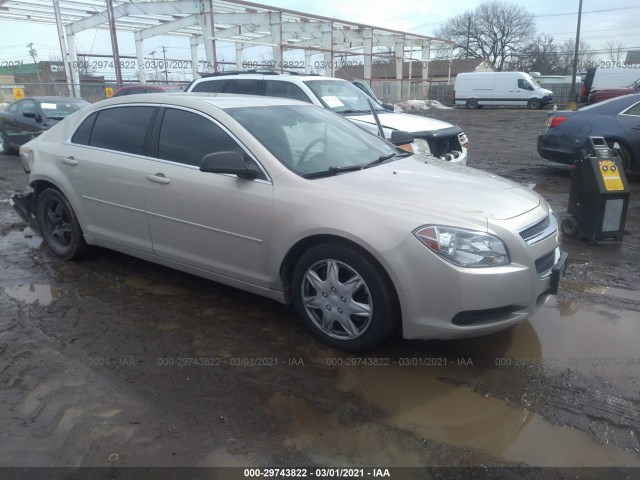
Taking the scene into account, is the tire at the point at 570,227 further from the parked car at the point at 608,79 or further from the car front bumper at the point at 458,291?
the parked car at the point at 608,79

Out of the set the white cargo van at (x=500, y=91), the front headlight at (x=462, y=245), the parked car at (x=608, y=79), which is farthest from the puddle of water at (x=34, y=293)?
the white cargo van at (x=500, y=91)

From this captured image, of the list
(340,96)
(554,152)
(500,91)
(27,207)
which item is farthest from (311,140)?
(500,91)

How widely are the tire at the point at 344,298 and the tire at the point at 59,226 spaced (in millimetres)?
2570

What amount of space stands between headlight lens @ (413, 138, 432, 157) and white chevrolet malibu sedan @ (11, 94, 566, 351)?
2.95 metres

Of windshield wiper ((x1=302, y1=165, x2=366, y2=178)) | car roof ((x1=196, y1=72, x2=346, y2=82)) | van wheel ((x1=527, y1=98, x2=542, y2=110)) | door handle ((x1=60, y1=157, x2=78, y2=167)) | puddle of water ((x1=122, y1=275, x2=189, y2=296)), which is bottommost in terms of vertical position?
van wheel ((x1=527, y1=98, x2=542, y2=110))

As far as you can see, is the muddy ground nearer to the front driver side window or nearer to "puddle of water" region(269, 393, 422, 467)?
"puddle of water" region(269, 393, 422, 467)

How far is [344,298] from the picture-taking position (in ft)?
10.7

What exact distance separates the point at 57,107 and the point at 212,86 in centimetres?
506

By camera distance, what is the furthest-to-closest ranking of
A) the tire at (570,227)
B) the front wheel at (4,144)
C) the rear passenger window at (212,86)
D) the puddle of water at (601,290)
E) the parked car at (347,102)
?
the front wheel at (4,144) < the rear passenger window at (212,86) < the parked car at (347,102) < the tire at (570,227) < the puddle of water at (601,290)

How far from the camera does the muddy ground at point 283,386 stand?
2549 millimetres

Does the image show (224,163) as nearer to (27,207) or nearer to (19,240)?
(27,207)

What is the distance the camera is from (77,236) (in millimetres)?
4871

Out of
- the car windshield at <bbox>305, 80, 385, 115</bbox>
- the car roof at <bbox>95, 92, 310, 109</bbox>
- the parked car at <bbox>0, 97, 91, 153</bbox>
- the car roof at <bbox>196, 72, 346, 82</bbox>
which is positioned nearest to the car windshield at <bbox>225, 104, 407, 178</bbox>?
the car roof at <bbox>95, 92, 310, 109</bbox>

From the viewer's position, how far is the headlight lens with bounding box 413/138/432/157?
7395 mm
